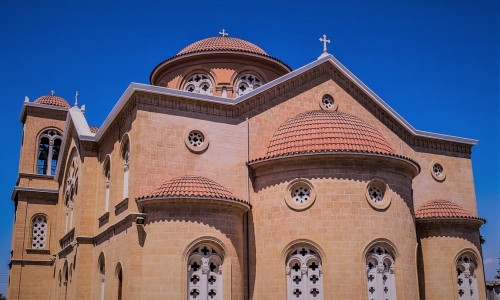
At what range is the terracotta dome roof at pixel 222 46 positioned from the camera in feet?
78.0

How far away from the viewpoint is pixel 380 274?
1678 cm

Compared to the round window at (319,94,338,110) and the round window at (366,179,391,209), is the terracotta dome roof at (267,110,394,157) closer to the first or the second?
the round window at (366,179,391,209)

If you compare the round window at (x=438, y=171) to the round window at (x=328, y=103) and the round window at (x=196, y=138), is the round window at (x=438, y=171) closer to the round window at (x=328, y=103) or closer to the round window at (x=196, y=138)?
the round window at (x=328, y=103)

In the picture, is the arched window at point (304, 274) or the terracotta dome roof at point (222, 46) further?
the terracotta dome roof at point (222, 46)

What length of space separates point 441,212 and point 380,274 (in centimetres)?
435

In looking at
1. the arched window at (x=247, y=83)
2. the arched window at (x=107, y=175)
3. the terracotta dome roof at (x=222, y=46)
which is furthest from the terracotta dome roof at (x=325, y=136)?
the terracotta dome roof at (x=222, y=46)

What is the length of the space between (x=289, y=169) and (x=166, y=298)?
531cm

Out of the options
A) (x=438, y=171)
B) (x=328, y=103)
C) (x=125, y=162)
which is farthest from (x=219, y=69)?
(x=438, y=171)

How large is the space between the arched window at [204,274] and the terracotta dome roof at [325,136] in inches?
149

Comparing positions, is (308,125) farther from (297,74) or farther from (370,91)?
(370,91)

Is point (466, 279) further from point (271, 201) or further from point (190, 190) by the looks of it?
point (190, 190)

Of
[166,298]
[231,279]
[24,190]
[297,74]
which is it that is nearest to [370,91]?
[297,74]

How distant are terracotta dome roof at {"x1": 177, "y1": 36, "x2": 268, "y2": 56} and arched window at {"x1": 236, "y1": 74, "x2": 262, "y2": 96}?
1084mm

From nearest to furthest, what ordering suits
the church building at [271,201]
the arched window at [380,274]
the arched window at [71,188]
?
the church building at [271,201] → the arched window at [380,274] → the arched window at [71,188]
